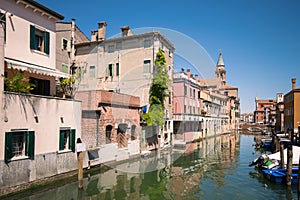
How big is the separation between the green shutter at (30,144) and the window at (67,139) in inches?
69.4

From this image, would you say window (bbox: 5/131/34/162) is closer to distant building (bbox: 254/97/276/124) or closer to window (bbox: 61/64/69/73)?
window (bbox: 61/64/69/73)

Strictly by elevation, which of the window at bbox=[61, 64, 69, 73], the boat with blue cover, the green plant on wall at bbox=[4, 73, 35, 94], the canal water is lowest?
the canal water

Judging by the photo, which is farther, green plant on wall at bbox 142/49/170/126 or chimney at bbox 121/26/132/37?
chimney at bbox 121/26/132/37

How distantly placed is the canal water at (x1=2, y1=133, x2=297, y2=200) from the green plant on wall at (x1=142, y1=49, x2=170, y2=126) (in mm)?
4701

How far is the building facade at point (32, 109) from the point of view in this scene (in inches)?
354

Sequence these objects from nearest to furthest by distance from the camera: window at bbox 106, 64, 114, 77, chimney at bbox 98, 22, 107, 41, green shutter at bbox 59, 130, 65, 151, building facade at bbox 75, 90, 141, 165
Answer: green shutter at bbox 59, 130, 65, 151, building facade at bbox 75, 90, 141, 165, window at bbox 106, 64, 114, 77, chimney at bbox 98, 22, 107, 41

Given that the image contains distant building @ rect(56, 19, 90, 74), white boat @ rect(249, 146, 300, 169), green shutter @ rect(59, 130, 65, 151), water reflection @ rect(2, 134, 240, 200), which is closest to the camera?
water reflection @ rect(2, 134, 240, 200)

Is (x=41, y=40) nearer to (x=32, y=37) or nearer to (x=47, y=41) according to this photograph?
(x=47, y=41)

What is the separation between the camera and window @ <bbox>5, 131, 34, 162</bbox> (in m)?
9.03

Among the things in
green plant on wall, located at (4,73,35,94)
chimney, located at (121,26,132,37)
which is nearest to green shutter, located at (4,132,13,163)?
green plant on wall, located at (4,73,35,94)

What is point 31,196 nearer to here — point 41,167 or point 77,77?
point 41,167

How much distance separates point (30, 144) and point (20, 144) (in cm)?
37

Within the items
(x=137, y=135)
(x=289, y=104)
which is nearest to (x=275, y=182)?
(x=137, y=135)

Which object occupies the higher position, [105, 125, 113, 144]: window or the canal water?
[105, 125, 113, 144]: window
